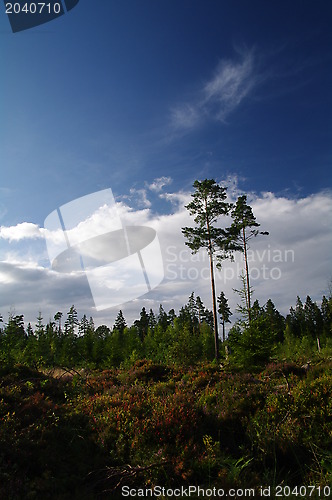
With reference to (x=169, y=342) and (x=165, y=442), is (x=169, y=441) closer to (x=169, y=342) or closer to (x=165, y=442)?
(x=165, y=442)

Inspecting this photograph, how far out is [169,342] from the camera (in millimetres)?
37844

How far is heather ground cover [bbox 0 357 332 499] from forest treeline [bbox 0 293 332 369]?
5728 millimetres

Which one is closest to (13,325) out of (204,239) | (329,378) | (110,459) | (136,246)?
(204,239)

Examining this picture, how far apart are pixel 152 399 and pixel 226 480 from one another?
387cm

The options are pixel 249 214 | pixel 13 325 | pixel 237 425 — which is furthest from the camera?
pixel 249 214

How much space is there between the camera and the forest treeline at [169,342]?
14.2 metres

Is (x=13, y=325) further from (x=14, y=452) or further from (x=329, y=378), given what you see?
(x=329, y=378)

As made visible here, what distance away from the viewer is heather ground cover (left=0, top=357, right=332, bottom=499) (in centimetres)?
480

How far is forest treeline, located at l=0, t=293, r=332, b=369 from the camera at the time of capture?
1422 centimetres

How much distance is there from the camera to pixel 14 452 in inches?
205

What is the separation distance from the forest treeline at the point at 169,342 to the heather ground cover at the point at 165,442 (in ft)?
18.8

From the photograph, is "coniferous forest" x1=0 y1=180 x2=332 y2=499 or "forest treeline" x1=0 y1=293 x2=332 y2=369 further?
"forest treeline" x1=0 y1=293 x2=332 y2=369

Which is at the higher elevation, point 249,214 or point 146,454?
point 249,214

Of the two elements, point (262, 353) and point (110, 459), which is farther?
point (262, 353)
